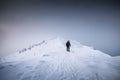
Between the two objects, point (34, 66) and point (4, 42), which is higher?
point (4, 42)

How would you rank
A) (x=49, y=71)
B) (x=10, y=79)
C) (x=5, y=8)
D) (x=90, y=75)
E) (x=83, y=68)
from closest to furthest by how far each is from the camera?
(x=10, y=79) → (x=90, y=75) → (x=49, y=71) → (x=83, y=68) → (x=5, y=8)

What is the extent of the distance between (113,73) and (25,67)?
7413 millimetres

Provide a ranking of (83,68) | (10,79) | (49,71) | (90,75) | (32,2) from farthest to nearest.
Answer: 1. (32,2)
2. (83,68)
3. (49,71)
4. (90,75)
5. (10,79)

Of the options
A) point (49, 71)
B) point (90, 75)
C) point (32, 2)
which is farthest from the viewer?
point (32, 2)

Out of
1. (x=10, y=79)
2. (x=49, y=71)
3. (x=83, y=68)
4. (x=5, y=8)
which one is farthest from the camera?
(x=5, y=8)

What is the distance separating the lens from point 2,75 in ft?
25.8

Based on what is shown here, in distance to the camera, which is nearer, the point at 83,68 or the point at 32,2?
the point at 83,68

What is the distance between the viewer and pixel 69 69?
9266 millimetres

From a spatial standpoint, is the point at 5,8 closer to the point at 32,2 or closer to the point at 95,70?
the point at 32,2

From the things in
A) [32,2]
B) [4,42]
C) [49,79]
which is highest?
[32,2]

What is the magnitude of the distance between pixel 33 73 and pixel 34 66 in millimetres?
1337

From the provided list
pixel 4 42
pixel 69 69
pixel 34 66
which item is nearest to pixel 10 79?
pixel 34 66

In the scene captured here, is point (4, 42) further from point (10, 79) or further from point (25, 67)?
point (10, 79)

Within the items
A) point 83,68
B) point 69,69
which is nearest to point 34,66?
point 69,69
